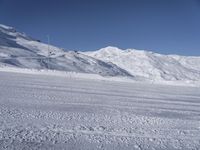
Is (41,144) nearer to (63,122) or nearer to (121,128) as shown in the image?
(63,122)

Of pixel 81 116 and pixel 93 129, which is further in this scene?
pixel 81 116

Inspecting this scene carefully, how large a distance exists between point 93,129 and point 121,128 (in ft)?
3.03

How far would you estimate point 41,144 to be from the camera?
619 centimetres

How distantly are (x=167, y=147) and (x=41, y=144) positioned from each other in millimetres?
3045

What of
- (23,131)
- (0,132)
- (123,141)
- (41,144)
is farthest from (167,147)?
(0,132)

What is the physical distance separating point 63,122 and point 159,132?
9.33 feet

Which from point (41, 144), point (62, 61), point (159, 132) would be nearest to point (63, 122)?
point (41, 144)

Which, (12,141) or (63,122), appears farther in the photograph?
(63,122)

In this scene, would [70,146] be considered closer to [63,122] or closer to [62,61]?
[63,122]

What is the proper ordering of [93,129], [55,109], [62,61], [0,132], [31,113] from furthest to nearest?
[62,61] → [55,109] → [31,113] → [93,129] → [0,132]

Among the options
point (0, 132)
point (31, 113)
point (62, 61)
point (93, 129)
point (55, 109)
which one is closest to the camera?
point (0, 132)

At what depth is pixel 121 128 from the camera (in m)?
8.20

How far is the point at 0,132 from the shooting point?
21.7 feet

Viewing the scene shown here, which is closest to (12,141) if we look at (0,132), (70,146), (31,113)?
(0,132)
